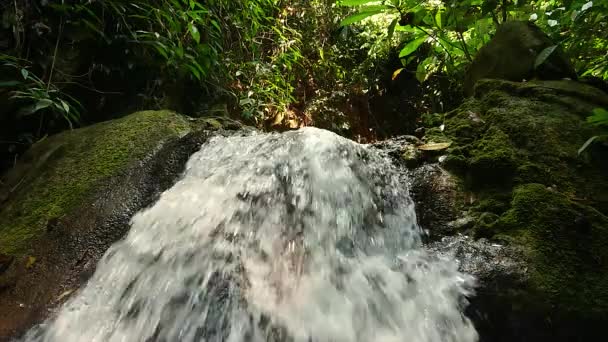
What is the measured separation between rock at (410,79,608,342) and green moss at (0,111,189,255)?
2.01m

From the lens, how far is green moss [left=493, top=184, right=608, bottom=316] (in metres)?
1.50

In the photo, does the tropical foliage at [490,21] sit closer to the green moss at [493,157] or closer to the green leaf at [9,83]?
the green moss at [493,157]

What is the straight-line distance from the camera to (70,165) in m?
2.55

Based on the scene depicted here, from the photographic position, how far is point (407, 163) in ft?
8.14

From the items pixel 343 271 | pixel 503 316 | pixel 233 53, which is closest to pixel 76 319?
pixel 343 271

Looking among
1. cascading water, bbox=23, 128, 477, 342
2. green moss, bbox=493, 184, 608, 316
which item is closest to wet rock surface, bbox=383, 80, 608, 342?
green moss, bbox=493, 184, 608, 316

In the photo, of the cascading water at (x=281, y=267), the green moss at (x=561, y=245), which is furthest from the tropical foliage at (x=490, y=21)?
the green moss at (x=561, y=245)

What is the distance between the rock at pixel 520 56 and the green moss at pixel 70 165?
2.51 m

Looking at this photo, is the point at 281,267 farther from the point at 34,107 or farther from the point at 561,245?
the point at 34,107

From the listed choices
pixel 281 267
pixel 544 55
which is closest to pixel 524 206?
pixel 544 55

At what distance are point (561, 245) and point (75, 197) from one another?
8.96ft

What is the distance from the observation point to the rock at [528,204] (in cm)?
150

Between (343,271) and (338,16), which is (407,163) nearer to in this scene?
(343,271)

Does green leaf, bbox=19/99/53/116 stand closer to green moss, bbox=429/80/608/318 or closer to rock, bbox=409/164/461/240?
rock, bbox=409/164/461/240
